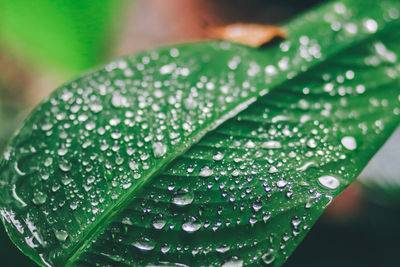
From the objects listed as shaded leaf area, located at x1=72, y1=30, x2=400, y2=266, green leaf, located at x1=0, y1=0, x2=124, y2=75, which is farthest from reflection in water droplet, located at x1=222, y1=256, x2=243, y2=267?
green leaf, located at x1=0, y1=0, x2=124, y2=75

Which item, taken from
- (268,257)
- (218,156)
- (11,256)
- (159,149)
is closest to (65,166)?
(159,149)

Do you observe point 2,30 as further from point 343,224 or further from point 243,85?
point 343,224

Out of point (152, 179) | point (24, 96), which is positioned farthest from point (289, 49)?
point (24, 96)

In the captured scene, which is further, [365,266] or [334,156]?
[365,266]

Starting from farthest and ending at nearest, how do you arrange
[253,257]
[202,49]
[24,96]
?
[24,96]
[202,49]
[253,257]

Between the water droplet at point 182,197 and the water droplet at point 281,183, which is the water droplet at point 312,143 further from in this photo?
the water droplet at point 182,197

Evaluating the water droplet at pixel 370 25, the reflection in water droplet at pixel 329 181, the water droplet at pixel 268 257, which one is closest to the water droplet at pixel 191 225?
the water droplet at pixel 268 257

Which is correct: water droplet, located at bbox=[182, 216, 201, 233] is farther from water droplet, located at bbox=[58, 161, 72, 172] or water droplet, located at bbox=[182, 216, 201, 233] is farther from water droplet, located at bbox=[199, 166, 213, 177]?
water droplet, located at bbox=[58, 161, 72, 172]
